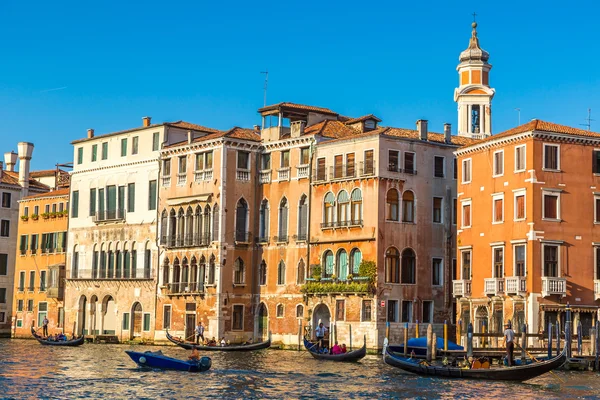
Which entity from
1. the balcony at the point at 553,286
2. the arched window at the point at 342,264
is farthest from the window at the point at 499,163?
the arched window at the point at 342,264

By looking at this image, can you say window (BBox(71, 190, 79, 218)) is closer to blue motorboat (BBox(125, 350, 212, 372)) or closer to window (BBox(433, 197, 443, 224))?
window (BBox(433, 197, 443, 224))

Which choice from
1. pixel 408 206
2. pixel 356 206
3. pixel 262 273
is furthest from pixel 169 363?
pixel 262 273

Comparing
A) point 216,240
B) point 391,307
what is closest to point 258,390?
point 391,307

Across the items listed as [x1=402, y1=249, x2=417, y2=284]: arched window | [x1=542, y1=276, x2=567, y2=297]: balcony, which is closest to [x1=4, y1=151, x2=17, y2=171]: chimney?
[x1=402, y1=249, x2=417, y2=284]: arched window

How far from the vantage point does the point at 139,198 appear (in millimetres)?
55844

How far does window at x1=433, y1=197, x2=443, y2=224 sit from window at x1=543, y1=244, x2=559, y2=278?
788 cm

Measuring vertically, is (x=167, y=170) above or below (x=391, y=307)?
above

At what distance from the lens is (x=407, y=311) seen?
47000 mm

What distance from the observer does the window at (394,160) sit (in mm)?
46875

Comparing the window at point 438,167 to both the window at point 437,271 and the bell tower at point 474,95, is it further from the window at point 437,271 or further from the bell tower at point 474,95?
the bell tower at point 474,95

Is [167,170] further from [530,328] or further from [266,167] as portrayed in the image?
[530,328]

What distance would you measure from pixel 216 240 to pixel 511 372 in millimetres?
21759

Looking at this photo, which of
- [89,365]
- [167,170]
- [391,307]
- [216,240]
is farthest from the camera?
[167,170]

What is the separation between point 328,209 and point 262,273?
5.02 m
